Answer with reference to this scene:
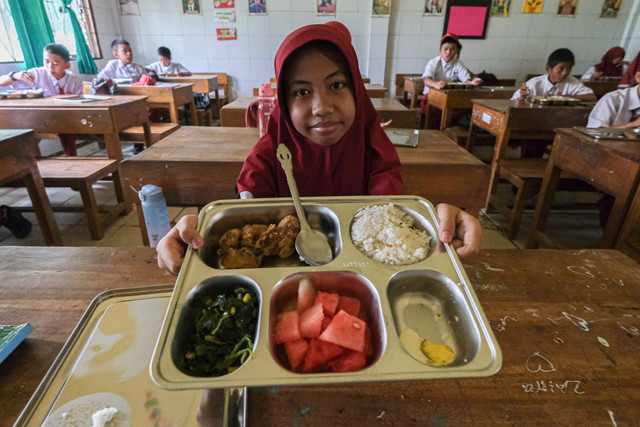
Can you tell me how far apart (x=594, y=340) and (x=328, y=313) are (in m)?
0.63

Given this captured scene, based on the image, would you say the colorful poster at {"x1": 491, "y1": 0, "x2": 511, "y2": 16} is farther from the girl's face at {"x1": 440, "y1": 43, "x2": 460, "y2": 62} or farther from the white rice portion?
the white rice portion

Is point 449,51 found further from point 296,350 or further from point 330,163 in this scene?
point 296,350

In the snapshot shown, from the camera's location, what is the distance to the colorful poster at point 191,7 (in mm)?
6742

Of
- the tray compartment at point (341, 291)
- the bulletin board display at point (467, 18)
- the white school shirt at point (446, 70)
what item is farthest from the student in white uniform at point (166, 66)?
the tray compartment at point (341, 291)

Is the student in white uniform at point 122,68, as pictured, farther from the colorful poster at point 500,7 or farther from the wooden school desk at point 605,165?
the colorful poster at point 500,7

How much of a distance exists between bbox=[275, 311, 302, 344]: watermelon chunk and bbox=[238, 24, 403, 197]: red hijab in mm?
738

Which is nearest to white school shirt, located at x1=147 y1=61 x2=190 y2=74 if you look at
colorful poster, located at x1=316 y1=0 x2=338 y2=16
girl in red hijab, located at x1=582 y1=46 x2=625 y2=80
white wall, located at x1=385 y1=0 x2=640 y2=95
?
colorful poster, located at x1=316 y1=0 x2=338 y2=16

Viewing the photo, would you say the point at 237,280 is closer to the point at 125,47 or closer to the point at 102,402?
the point at 102,402

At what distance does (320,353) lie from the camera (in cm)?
66

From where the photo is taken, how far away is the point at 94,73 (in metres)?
5.94

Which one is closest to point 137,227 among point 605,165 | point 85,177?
point 85,177

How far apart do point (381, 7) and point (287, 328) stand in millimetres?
7328

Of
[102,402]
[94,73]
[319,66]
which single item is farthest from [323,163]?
[94,73]

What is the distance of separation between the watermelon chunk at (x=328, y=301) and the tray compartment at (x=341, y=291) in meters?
0.04
